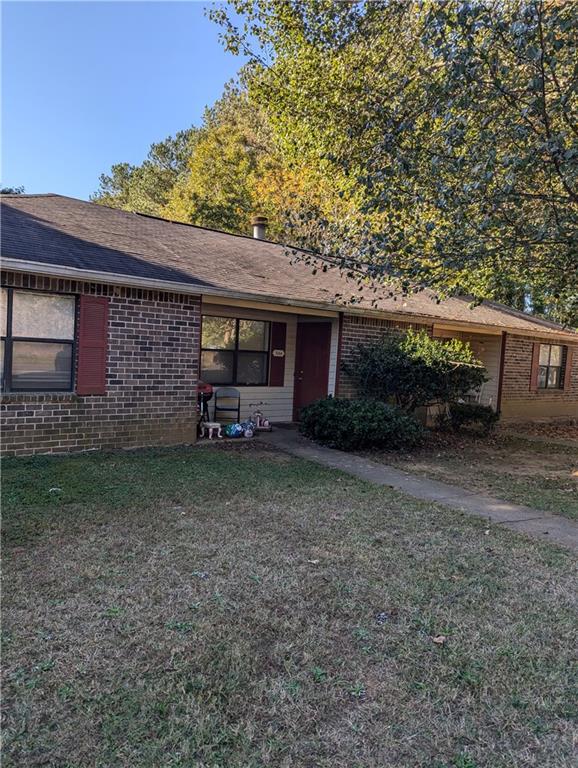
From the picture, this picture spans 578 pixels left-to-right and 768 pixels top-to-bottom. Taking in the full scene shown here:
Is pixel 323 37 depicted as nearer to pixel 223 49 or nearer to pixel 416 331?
pixel 223 49

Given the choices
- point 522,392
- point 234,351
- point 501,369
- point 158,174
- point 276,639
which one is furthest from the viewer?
point 158,174

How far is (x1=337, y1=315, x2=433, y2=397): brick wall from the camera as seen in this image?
1109cm

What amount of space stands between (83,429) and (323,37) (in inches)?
363

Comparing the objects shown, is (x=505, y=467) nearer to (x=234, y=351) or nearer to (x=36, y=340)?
(x=234, y=351)

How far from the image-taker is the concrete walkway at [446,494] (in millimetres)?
5602

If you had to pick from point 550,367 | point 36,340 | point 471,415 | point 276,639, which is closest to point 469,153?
point 276,639

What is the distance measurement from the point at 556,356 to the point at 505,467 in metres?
10.1

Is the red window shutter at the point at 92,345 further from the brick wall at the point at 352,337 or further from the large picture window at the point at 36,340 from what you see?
the brick wall at the point at 352,337

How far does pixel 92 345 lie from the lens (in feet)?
25.4

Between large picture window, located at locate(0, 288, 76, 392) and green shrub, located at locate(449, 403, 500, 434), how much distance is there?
28.8 ft

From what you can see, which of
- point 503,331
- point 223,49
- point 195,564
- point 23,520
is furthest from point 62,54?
point 503,331

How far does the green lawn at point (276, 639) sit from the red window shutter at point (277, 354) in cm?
631

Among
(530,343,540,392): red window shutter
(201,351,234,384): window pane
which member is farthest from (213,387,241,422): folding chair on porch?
(530,343,540,392): red window shutter

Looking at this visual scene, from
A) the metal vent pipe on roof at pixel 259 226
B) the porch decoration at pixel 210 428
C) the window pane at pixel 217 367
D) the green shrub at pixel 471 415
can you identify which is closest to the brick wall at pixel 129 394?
the porch decoration at pixel 210 428
